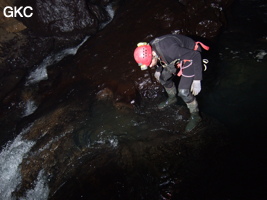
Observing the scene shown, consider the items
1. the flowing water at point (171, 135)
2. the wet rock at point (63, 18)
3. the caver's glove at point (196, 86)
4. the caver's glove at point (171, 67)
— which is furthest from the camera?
the wet rock at point (63, 18)

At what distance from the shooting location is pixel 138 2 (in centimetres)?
734

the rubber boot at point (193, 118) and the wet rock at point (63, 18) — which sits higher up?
the wet rock at point (63, 18)

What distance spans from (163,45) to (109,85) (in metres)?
2.66

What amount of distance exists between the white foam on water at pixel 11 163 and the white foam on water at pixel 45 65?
2649 mm

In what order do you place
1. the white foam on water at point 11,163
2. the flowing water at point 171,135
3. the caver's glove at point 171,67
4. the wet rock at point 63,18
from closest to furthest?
the flowing water at point 171,135 < the caver's glove at point 171,67 < the white foam on water at point 11,163 < the wet rock at point 63,18

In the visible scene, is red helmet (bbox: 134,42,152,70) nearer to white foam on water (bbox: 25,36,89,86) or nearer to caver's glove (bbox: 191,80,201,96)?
caver's glove (bbox: 191,80,201,96)

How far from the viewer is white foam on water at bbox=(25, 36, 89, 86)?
Answer: 760cm

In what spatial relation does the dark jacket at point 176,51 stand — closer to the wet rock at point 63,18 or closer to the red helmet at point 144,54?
the red helmet at point 144,54

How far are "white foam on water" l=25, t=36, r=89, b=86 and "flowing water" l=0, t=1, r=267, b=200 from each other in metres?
1.32

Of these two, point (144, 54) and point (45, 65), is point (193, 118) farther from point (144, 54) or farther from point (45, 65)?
point (45, 65)

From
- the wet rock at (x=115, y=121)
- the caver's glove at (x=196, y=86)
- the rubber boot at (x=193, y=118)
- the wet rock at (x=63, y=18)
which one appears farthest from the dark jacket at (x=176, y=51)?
the wet rock at (x=63, y=18)

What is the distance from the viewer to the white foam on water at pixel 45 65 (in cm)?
760

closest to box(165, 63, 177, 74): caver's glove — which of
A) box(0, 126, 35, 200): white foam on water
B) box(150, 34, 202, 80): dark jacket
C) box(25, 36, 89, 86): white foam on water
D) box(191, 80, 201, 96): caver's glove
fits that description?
box(150, 34, 202, 80): dark jacket

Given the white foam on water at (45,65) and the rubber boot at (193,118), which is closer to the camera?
the rubber boot at (193,118)
